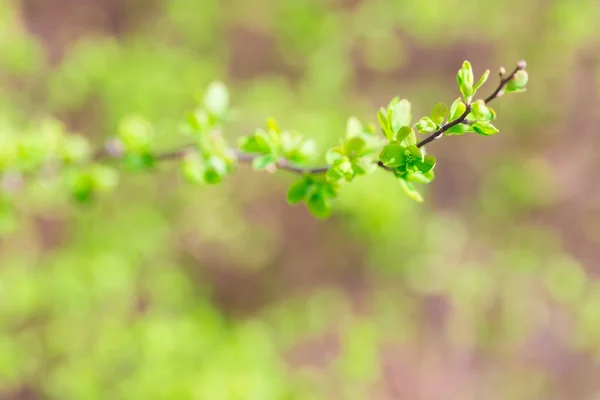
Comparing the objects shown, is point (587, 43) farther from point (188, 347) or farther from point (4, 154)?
point (4, 154)

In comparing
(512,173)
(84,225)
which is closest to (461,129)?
(84,225)

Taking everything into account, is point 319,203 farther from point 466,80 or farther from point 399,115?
point 466,80

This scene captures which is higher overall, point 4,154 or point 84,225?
point 84,225

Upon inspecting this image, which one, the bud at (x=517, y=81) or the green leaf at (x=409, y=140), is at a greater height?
the bud at (x=517, y=81)

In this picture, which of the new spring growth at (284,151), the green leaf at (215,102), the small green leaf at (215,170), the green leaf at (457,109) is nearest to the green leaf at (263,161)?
Answer: the new spring growth at (284,151)

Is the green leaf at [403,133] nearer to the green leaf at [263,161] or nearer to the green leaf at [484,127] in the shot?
the green leaf at [484,127]

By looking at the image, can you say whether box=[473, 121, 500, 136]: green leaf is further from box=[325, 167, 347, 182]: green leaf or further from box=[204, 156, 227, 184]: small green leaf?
box=[204, 156, 227, 184]: small green leaf
